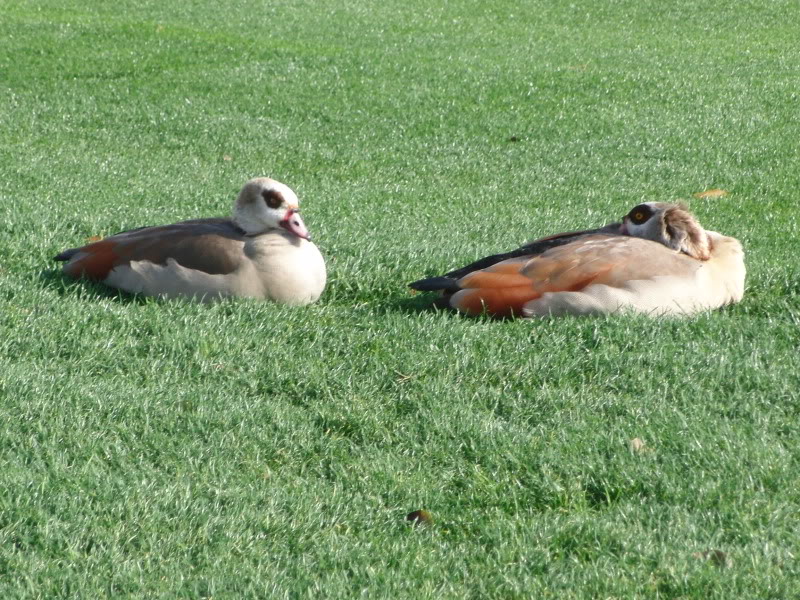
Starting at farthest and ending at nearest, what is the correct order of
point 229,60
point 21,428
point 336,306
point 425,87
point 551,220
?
point 229,60, point 425,87, point 551,220, point 336,306, point 21,428

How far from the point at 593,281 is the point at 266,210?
1970 millimetres

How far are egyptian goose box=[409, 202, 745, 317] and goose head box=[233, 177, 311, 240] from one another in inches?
34.3

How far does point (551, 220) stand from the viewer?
30.4 feet

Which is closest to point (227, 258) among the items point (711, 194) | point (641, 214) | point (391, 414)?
point (391, 414)

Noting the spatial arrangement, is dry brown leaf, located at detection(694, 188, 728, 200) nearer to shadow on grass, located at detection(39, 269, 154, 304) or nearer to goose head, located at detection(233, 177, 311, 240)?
goose head, located at detection(233, 177, 311, 240)

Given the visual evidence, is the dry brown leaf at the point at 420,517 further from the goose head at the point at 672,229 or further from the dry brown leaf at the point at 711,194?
the dry brown leaf at the point at 711,194

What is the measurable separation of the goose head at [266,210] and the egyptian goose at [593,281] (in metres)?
0.87

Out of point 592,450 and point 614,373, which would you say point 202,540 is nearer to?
point 592,450

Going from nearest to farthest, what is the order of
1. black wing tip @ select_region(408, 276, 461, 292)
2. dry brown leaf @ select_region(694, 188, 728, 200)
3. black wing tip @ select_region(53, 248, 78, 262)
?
black wing tip @ select_region(408, 276, 461, 292) < black wing tip @ select_region(53, 248, 78, 262) < dry brown leaf @ select_region(694, 188, 728, 200)

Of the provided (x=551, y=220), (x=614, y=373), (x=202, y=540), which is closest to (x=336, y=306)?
(x=614, y=373)

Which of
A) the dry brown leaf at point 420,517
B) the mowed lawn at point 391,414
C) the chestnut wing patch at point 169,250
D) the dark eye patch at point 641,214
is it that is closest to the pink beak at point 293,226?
the chestnut wing patch at point 169,250

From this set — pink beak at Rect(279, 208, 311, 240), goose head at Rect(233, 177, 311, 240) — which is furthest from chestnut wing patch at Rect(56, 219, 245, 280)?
pink beak at Rect(279, 208, 311, 240)

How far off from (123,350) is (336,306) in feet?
4.78

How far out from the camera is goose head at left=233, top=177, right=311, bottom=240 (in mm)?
6398
